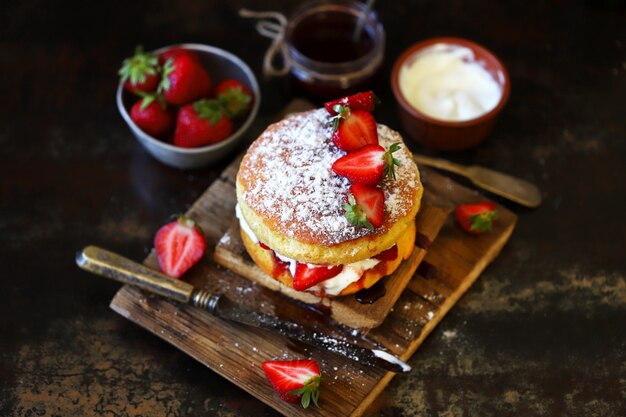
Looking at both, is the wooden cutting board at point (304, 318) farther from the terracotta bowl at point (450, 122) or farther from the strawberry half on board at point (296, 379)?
the terracotta bowl at point (450, 122)

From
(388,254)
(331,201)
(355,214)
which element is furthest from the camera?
(388,254)

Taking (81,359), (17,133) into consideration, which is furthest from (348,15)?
(81,359)

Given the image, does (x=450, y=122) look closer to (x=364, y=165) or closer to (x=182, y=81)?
(x=364, y=165)

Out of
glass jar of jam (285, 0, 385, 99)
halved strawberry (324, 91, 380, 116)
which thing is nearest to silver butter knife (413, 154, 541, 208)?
glass jar of jam (285, 0, 385, 99)

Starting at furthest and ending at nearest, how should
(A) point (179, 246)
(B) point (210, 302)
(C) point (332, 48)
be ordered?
(C) point (332, 48), (A) point (179, 246), (B) point (210, 302)

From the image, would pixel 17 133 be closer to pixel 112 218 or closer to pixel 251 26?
pixel 112 218

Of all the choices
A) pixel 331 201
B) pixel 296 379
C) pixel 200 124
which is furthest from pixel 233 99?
pixel 296 379

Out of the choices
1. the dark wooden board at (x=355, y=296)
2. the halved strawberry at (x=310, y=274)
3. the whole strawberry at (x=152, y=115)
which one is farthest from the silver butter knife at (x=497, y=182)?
the whole strawberry at (x=152, y=115)
